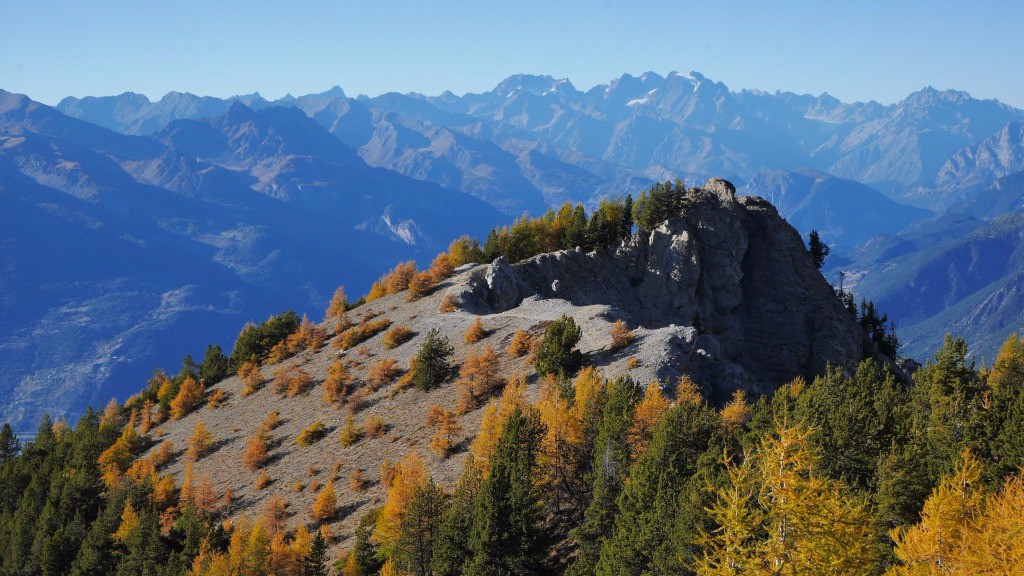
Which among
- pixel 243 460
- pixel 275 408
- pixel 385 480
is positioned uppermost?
pixel 275 408

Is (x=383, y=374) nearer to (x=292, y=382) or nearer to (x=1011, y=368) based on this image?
(x=292, y=382)

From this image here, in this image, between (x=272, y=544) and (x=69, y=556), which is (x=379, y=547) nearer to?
(x=272, y=544)

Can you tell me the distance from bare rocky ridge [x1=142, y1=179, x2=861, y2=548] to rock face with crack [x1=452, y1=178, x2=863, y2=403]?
0.67 ft

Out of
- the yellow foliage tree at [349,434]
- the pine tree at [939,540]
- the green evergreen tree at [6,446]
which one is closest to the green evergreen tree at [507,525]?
the pine tree at [939,540]

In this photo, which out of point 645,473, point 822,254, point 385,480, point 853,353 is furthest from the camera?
point 822,254

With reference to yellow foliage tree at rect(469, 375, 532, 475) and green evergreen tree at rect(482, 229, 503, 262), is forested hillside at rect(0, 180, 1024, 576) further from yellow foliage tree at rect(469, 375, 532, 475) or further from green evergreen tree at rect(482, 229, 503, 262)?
yellow foliage tree at rect(469, 375, 532, 475)

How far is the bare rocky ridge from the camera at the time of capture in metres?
66.4

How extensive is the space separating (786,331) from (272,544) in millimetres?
80115

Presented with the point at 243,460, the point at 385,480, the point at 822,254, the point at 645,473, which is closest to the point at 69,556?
the point at 243,460

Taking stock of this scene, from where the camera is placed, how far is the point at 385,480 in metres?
60.7

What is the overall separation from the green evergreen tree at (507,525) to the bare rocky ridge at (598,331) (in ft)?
33.9

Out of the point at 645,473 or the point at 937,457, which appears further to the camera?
the point at 937,457

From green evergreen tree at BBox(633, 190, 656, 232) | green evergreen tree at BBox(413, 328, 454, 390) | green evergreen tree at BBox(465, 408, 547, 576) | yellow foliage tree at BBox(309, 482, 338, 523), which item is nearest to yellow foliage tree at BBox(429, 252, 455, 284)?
green evergreen tree at BBox(633, 190, 656, 232)

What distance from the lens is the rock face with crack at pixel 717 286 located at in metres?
102
